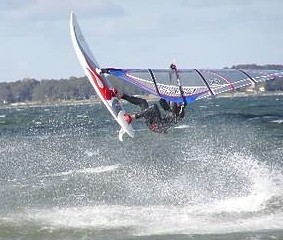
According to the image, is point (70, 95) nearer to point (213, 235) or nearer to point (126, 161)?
point (126, 161)

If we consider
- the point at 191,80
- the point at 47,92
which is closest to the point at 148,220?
the point at 191,80

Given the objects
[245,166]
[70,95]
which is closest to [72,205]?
[245,166]

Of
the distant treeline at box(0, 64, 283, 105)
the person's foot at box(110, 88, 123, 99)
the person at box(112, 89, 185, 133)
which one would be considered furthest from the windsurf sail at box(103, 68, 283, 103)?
the distant treeline at box(0, 64, 283, 105)

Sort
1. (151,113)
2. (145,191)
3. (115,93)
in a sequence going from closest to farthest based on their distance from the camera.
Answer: (151,113) → (115,93) → (145,191)

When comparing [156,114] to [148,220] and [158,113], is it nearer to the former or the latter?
[158,113]

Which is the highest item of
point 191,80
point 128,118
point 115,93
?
point 191,80

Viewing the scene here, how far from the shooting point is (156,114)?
11.9 m

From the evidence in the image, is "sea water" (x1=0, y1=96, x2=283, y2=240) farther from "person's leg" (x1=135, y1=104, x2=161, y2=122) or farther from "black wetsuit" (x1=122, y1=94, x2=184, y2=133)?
"person's leg" (x1=135, y1=104, x2=161, y2=122)

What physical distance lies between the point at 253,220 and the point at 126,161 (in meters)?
10.9

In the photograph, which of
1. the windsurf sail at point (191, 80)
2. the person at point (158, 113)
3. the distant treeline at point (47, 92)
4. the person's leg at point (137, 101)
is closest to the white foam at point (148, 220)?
the person at point (158, 113)

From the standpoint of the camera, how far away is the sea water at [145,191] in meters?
11.8

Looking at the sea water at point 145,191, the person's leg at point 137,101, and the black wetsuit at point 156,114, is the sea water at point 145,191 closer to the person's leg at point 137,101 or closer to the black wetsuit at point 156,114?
the black wetsuit at point 156,114

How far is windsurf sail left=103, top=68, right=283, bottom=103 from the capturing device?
11195mm

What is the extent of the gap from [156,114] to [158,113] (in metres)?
0.04
